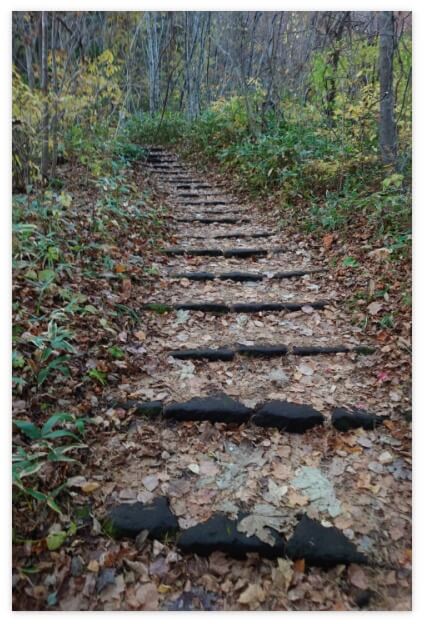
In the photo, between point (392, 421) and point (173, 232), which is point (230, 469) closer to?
point (392, 421)

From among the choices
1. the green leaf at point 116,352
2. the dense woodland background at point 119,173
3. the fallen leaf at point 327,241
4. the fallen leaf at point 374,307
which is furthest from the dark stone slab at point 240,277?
the green leaf at point 116,352

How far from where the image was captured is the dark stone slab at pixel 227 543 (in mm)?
1714

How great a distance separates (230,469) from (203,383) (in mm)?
653

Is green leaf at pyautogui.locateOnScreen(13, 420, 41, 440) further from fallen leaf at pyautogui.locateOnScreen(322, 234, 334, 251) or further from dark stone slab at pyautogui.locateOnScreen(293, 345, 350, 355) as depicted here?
fallen leaf at pyautogui.locateOnScreen(322, 234, 334, 251)

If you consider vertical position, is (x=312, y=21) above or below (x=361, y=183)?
above

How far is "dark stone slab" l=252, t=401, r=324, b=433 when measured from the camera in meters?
2.31

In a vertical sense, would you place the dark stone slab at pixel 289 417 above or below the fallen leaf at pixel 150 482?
above

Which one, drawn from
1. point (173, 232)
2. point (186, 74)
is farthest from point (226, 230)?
point (186, 74)

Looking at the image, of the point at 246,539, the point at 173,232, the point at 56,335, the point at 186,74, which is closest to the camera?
the point at 246,539

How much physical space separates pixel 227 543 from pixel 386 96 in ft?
16.0

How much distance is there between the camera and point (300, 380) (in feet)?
8.68

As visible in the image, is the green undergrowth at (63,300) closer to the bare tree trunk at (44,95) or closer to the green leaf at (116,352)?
the green leaf at (116,352)

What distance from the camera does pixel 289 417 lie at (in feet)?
7.57

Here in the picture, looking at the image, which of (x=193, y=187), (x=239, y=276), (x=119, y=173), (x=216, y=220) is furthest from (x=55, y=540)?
(x=193, y=187)
